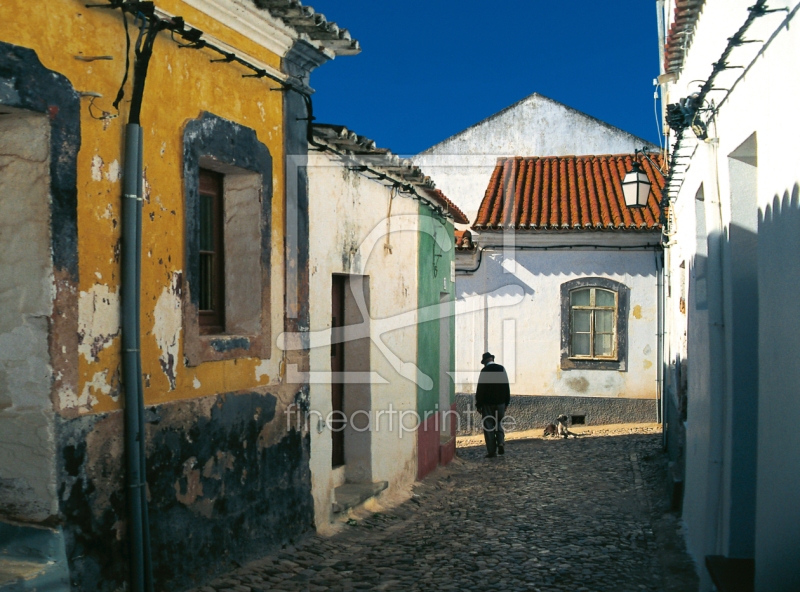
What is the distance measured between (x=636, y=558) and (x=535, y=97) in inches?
Result: 653

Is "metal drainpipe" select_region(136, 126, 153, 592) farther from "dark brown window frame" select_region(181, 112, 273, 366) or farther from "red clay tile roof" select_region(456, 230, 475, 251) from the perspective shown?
"red clay tile roof" select_region(456, 230, 475, 251)

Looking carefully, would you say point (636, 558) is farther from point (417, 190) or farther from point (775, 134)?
point (417, 190)

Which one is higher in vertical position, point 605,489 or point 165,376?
point 165,376

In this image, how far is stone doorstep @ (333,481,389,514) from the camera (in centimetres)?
679

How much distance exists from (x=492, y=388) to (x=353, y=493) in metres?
4.81

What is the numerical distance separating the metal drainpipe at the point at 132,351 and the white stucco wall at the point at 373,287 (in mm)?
2275

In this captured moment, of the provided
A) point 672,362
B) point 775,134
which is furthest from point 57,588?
point 672,362

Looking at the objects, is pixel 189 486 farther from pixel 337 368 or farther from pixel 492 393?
pixel 492 393

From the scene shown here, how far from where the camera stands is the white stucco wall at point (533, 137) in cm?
2019

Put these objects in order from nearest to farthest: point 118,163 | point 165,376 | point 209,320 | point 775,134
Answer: point 775,134 < point 118,163 < point 165,376 < point 209,320

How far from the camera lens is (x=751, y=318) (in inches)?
182

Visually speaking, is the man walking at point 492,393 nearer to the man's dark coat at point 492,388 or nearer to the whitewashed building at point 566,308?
the man's dark coat at point 492,388

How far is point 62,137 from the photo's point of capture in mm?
3705

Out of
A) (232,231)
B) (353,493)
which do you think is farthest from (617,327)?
(232,231)
